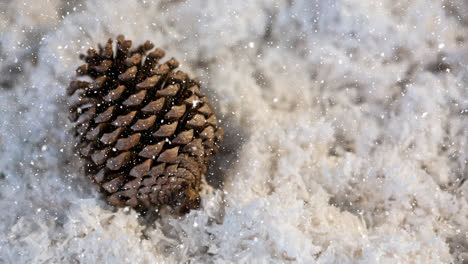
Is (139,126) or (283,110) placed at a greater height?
(283,110)

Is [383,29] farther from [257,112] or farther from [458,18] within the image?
[257,112]

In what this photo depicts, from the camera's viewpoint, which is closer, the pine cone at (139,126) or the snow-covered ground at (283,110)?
the pine cone at (139,126)

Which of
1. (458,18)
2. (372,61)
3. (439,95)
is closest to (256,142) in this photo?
(372,61)

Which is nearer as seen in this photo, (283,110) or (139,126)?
(139,126)
